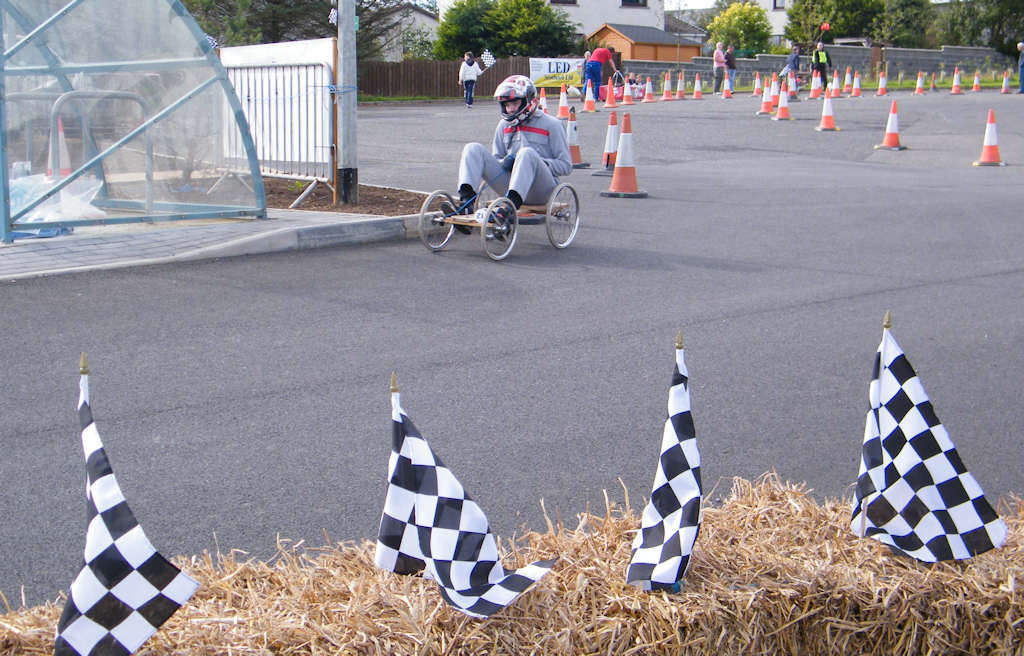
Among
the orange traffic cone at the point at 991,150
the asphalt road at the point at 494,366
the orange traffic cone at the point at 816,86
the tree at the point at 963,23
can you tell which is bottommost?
the asphalt road at the point at 494,366

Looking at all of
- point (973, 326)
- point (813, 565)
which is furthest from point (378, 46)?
point (813, 565)

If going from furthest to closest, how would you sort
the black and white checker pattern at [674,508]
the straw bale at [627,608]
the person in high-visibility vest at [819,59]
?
the person in high-visibility vest at [819,59] < the black and white checker pattern at [674,508] < the straw bale at [627,608]

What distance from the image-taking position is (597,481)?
4.20 m

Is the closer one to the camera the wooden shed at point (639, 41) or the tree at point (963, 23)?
the tree at point (963, 23)

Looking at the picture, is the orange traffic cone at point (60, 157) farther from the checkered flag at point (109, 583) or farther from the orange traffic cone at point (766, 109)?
the orange traffic cone at point (766, 109)

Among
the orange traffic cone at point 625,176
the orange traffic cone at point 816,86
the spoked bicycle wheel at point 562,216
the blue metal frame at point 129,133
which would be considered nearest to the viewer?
the blue metal frame at point 129,133

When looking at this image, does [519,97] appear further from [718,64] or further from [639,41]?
[639,41]

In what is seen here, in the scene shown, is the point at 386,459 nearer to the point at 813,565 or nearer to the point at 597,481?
the point at 597,481

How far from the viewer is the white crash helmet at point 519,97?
361 inches

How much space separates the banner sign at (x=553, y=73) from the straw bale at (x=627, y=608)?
131ft

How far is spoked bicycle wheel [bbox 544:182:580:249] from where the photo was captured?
30.0 feet

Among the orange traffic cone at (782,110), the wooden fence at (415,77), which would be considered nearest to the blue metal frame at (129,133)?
the orange traffic cone at (782,110)

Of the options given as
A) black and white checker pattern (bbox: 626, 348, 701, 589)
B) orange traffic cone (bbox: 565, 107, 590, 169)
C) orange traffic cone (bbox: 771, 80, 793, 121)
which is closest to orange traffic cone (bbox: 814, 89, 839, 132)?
orange traffic cone (bbox: 771, 80, 793, 121)

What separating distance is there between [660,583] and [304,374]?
11.1 ft
